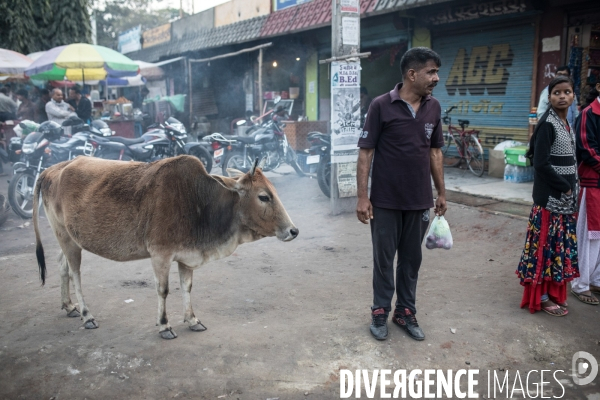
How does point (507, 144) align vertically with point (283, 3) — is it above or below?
below

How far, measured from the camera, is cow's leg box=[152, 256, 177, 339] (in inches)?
146

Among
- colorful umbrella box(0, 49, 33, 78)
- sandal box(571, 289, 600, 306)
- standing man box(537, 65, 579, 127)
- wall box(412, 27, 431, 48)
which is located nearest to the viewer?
sandal box(571, 289, 600, 306)

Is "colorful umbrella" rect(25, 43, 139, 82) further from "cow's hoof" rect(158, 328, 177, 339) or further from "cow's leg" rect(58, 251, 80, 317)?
"cow's hoof" rect(158, 328, 177, 339)

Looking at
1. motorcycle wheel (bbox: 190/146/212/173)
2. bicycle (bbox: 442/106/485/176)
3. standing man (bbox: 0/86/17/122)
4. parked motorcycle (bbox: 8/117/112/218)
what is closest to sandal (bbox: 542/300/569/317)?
bicycle (bbox: 442/106/485/176)

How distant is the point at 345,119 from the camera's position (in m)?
7.48

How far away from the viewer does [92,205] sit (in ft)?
12.9

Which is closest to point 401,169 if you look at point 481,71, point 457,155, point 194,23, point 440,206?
point 440,206

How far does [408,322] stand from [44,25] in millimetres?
16249

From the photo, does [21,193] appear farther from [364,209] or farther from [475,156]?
[475,156]

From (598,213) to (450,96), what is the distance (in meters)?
7.28

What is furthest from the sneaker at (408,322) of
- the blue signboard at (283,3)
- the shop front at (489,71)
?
the blue signboard at (283,3)

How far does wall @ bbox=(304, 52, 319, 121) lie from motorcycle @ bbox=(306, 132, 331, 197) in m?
5.84

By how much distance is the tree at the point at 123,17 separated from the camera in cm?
3697

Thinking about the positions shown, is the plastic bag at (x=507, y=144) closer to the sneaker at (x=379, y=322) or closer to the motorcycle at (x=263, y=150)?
the motorcycle at (x=263, y=150)
